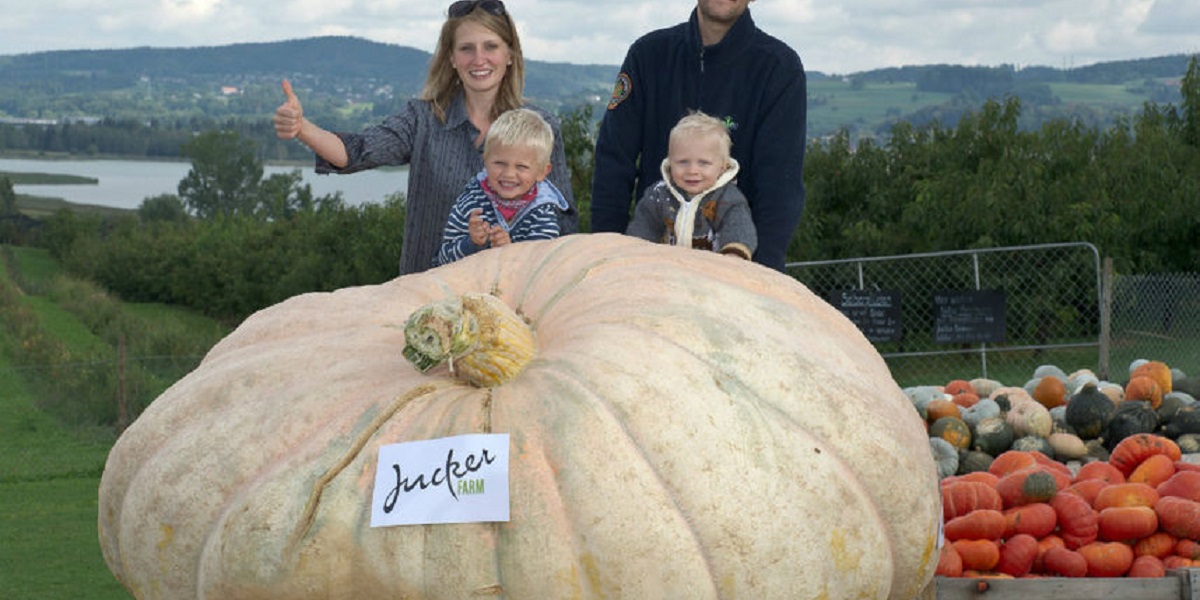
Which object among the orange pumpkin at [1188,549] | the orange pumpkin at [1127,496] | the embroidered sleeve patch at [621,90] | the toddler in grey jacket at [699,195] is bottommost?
the orange pumpkin at [1188,549]

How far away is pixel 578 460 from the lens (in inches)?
116

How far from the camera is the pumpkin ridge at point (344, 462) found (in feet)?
9.80

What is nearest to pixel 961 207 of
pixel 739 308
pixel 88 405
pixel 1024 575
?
pixel 88 405

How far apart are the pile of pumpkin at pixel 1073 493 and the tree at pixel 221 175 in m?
73.3

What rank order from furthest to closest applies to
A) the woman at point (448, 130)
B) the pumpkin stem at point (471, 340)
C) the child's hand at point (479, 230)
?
1. the woman at point (448, 130)
2. the child's hand at point (479, 230)
3. the pumpkin stem at point (471, 340)

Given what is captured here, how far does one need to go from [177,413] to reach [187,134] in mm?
91719

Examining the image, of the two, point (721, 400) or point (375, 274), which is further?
point (375, 274)

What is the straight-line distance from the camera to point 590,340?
324 centimetres

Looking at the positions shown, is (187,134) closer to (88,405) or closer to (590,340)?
(88,405)

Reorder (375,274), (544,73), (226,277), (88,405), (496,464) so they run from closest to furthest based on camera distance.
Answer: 1. (496,464)
2. (88,405)
3. (375,274)
4. (226,277)
5. (544,73)

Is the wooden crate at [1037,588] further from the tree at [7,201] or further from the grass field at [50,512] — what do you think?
the tree at [7,201]

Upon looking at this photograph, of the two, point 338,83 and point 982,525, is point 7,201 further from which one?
point 982,525

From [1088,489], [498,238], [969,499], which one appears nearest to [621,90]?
[498,238]

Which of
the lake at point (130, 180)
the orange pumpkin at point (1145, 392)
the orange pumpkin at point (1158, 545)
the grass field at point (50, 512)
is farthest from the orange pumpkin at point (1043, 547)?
the lake at point (130, 180)
